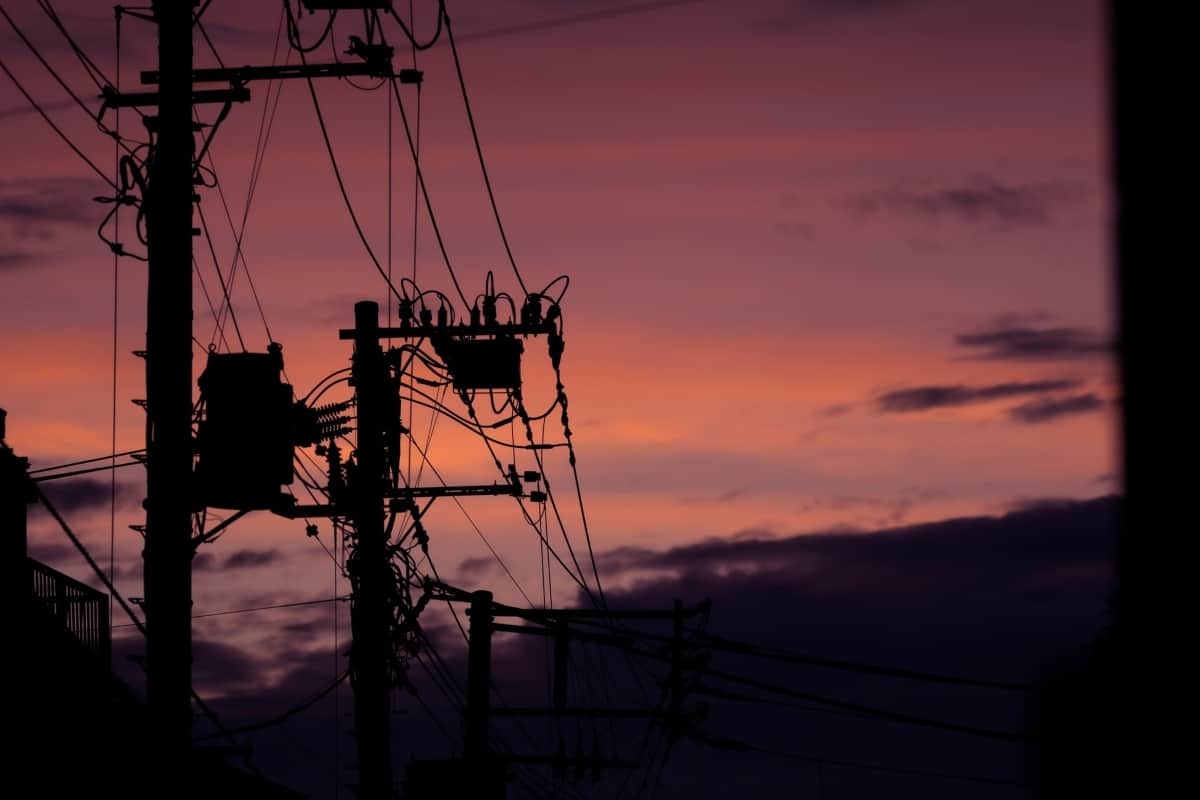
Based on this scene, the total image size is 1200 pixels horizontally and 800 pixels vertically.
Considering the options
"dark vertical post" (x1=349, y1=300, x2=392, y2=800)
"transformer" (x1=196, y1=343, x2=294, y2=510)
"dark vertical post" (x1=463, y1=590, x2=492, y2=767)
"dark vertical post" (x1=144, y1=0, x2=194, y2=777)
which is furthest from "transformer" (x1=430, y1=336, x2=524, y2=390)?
"dark vertical post" (x1=144, y1=0, x2=194, y2=777)

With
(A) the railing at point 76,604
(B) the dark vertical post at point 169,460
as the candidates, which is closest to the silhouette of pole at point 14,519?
(A) the railing at point 76,604

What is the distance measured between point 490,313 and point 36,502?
746 cm

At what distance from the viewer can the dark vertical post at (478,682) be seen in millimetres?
23844

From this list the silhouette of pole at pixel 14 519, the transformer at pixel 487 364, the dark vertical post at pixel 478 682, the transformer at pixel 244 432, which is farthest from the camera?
the transformer at pixel 487 364

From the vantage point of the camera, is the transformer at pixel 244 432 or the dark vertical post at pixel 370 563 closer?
the transformer at pixel 244 432

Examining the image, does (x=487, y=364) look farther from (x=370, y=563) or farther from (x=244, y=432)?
(x=244, y=432)

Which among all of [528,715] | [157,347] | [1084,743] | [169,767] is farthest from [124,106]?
[1084,743]

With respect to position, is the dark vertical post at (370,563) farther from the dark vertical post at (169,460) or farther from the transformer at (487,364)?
the dark vertical post at (169,460)

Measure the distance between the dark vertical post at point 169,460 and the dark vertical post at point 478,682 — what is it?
777 centimetres

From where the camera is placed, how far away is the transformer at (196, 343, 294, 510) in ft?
61.5

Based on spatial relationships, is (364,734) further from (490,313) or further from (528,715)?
(490,313)

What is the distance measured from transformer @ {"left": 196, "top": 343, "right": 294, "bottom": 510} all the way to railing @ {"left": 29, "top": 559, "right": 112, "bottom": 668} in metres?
8.05

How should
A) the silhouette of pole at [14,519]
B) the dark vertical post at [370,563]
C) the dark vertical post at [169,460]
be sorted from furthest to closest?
the silhouette of pole at [14,519], the dark vertical post at [370,563], the dark vertical post at [169,460]

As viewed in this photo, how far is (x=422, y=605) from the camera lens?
2595 cm
